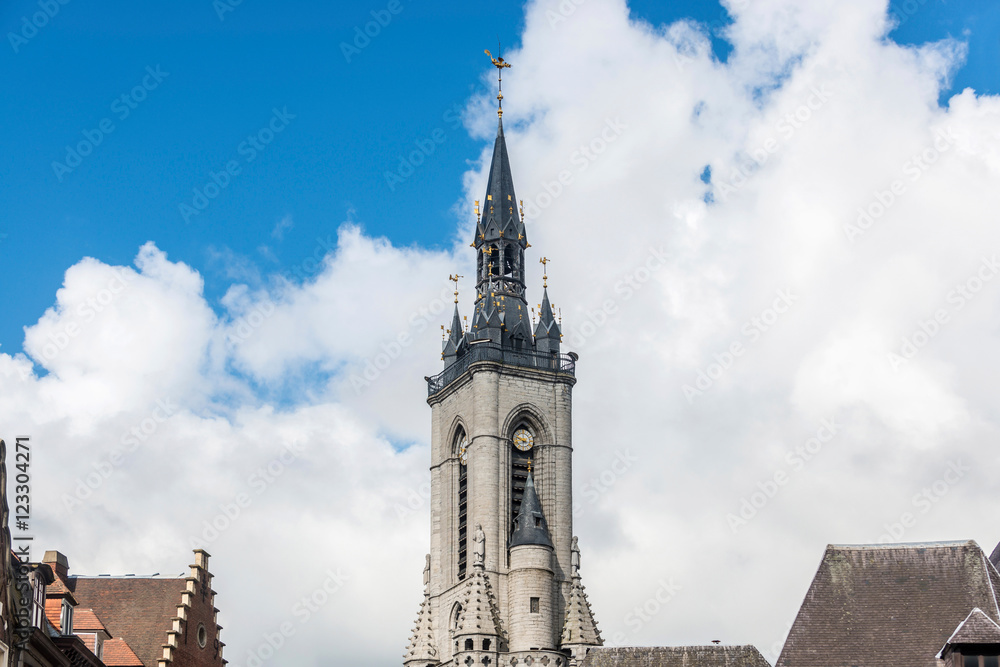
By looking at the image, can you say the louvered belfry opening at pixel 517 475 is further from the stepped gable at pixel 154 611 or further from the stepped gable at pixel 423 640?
the stepped gable at pixel 154 611

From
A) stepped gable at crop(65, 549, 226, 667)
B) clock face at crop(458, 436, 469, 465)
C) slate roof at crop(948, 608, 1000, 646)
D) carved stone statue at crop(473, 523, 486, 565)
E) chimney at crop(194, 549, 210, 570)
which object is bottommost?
slate roof at crop(948, 608, 1000, 646)

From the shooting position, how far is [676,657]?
57.1m

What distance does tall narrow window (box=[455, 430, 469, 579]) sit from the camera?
94.6 m

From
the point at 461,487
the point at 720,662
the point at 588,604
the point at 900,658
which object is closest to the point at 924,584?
the point at 900,658

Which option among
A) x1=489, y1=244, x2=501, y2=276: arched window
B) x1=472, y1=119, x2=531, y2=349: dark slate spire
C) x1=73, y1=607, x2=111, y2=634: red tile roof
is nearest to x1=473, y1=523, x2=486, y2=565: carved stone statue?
x1=472, y1=119, x2=531, y2=349: dark slate spire

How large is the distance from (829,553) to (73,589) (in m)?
27.5

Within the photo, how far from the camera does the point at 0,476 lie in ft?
116

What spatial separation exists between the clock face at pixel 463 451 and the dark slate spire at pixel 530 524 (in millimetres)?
4523

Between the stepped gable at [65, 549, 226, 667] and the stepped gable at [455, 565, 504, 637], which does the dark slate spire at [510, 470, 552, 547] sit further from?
the stepped gable at [65, 549, 226, 667]

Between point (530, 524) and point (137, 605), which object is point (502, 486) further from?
point (137, 605)

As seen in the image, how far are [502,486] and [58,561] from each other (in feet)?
134

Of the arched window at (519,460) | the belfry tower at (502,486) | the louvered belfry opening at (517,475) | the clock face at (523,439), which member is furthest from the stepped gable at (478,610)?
the clock face at (523,439)

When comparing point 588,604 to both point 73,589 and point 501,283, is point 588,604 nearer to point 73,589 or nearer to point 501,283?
point 501,283

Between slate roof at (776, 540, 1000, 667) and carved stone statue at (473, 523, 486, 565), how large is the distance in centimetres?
4383
